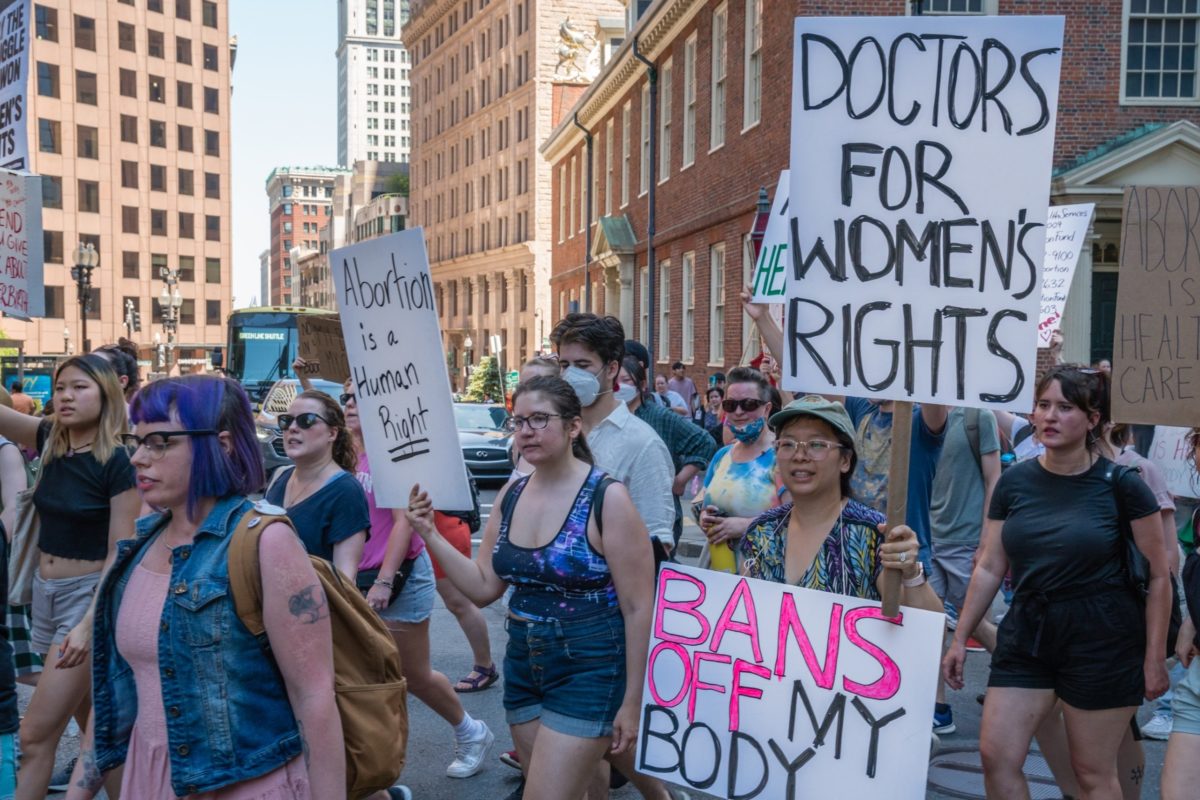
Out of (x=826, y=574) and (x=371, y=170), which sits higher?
(x=371, y=170)

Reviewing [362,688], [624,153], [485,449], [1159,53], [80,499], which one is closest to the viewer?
[362,688]

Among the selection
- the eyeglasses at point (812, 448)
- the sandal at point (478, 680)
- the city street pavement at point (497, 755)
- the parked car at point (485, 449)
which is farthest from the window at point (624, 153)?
the eyeglasses at point (812, 448)

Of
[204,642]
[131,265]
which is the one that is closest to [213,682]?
[204,642]

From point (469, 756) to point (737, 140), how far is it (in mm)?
16961

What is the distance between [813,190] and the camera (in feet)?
10.4

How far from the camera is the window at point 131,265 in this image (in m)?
81.9

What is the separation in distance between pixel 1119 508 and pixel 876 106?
1682mm

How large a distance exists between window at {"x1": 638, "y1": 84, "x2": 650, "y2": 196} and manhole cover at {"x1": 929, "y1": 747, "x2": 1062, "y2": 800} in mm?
23677

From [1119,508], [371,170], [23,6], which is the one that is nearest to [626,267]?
[23,6]

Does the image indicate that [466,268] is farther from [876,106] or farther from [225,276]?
[876,106]

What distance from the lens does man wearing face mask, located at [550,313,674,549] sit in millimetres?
4402

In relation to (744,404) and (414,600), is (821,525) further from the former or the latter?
(414,600)

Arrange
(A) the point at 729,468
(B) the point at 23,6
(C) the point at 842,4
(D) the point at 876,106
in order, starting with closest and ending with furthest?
(D) the point at 876,106
(A) the point at 729,468
(B) the point at 23,6
(C) the point at 842,4

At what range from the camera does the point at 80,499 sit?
4383 mm
